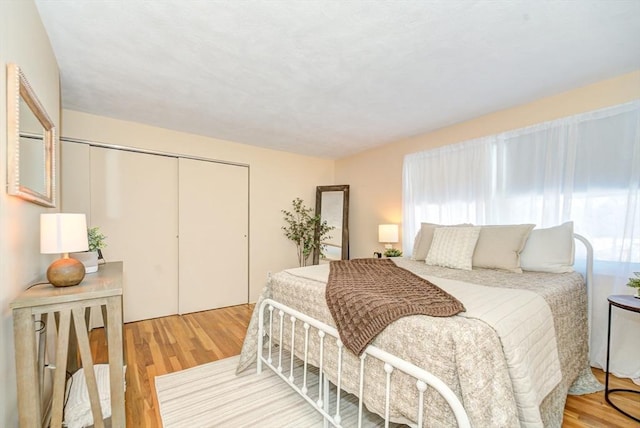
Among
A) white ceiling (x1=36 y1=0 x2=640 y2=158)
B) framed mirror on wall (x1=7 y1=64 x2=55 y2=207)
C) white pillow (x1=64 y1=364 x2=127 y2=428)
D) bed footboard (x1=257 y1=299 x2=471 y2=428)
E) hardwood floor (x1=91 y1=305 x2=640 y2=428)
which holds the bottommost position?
hardwood floor (x1=91 y1=305 x2=640 y2=428)

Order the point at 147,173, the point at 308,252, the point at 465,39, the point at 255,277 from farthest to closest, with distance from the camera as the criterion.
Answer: the point at 308,252 → the point at 255,277 → the point at 147,173 → the point at 465,39

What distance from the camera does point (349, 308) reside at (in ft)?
4.65

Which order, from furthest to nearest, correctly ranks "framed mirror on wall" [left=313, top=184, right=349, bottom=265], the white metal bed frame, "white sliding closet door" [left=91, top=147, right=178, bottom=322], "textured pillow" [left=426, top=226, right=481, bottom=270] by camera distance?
"framed mirror on wall" [left=313, top=184, right=349, bottom=265], "white sliding closet door" [left=91, top=147, right=178, bottom=322], "textured pillow" [left=426, top=226, right=481, bottom=270], the white metal bed frame

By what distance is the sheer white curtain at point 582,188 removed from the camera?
2.14 meters

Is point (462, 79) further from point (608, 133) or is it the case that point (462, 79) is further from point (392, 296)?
point (392, 296)

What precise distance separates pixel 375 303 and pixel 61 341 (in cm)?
143

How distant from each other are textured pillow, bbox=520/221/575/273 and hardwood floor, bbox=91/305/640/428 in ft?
2.84

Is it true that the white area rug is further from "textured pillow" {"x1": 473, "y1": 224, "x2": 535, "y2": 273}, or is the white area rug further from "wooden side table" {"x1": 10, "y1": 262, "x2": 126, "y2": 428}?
"textured pillow" {"x1": 473, "y1": 224, "x2": 535, "y2": 273}

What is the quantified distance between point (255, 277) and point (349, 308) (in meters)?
2.99

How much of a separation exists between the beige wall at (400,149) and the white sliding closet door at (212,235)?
1.73 metres

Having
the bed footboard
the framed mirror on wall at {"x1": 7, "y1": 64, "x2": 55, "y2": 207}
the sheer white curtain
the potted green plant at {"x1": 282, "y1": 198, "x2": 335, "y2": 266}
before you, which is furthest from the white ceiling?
the potted green plant at {"x1": 282, "y1": 198, "x2": 335, "y2": 266}

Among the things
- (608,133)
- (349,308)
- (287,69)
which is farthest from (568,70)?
(349,308)

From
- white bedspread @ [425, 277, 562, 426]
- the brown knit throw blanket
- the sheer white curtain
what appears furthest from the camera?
the sheer white curtain

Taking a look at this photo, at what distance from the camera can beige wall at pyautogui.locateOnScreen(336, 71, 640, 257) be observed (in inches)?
90.4
